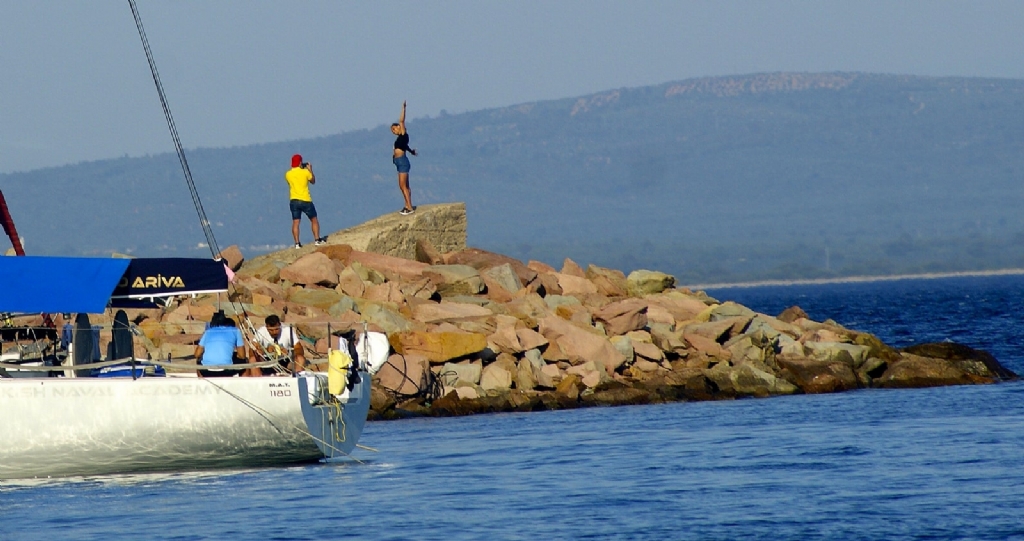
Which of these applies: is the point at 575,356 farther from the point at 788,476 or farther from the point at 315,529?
the point at 315,529

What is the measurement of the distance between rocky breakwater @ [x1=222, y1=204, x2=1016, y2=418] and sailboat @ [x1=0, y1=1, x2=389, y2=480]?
599 centimetres

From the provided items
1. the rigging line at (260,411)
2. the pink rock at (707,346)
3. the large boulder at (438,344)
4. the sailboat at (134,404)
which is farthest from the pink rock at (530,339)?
the rigging line at (260,411)

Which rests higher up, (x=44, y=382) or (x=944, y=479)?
(x=44, y=382)

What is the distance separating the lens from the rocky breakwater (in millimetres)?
27797

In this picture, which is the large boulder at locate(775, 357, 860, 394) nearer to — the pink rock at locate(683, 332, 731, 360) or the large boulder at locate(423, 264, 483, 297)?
the pink rock at locate(683, 332, 731, 360)

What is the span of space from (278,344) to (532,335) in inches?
383

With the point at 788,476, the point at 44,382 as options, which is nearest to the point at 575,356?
the point at 788,476

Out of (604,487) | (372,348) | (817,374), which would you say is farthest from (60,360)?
(817,374)

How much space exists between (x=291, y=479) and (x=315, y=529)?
3237 mm

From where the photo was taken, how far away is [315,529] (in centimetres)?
1597

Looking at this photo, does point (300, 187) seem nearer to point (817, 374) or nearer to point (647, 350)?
point (647, 350)

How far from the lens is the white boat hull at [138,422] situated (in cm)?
1825

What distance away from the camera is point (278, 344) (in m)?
19.7

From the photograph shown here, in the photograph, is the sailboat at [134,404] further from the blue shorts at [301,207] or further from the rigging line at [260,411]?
the blue shorts at [301,207]
